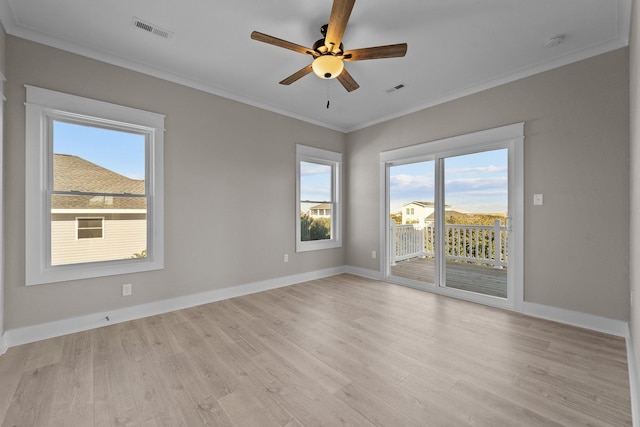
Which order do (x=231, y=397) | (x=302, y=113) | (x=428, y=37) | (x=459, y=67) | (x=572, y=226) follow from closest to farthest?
1. (x=231, y=397)
2. (x=428, y=37)
3. (x=572, y=226)
4. (x=459, y=67)
5. (x=302, y=113)

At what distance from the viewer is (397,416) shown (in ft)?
5.18

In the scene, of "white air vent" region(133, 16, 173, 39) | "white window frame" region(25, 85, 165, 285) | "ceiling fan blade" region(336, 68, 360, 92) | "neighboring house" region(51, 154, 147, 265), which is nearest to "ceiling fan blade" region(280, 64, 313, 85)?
"ceiling fan blade" region(336, 68, 360, 92)

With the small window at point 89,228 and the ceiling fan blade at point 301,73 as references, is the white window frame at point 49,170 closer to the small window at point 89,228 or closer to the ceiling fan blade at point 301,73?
the small window at point 89,228

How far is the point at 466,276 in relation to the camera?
4.36m

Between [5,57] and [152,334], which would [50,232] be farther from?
[5,57]

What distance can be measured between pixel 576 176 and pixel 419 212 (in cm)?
198

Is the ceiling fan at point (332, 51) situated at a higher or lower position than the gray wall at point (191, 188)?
higher

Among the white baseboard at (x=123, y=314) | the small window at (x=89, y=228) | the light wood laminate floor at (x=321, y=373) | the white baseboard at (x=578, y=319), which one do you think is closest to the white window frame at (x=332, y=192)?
the white baseboard at (x=123, y=314)

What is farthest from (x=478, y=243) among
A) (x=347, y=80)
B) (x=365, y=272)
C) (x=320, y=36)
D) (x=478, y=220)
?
(x=320, y=36)

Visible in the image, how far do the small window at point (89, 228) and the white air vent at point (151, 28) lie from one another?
192 centimetres

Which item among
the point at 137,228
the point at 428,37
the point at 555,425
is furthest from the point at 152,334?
the point at 428,37

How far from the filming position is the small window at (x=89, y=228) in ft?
9.09

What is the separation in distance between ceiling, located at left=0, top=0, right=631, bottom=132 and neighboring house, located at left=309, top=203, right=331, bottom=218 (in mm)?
2071

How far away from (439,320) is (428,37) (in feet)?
9.33
